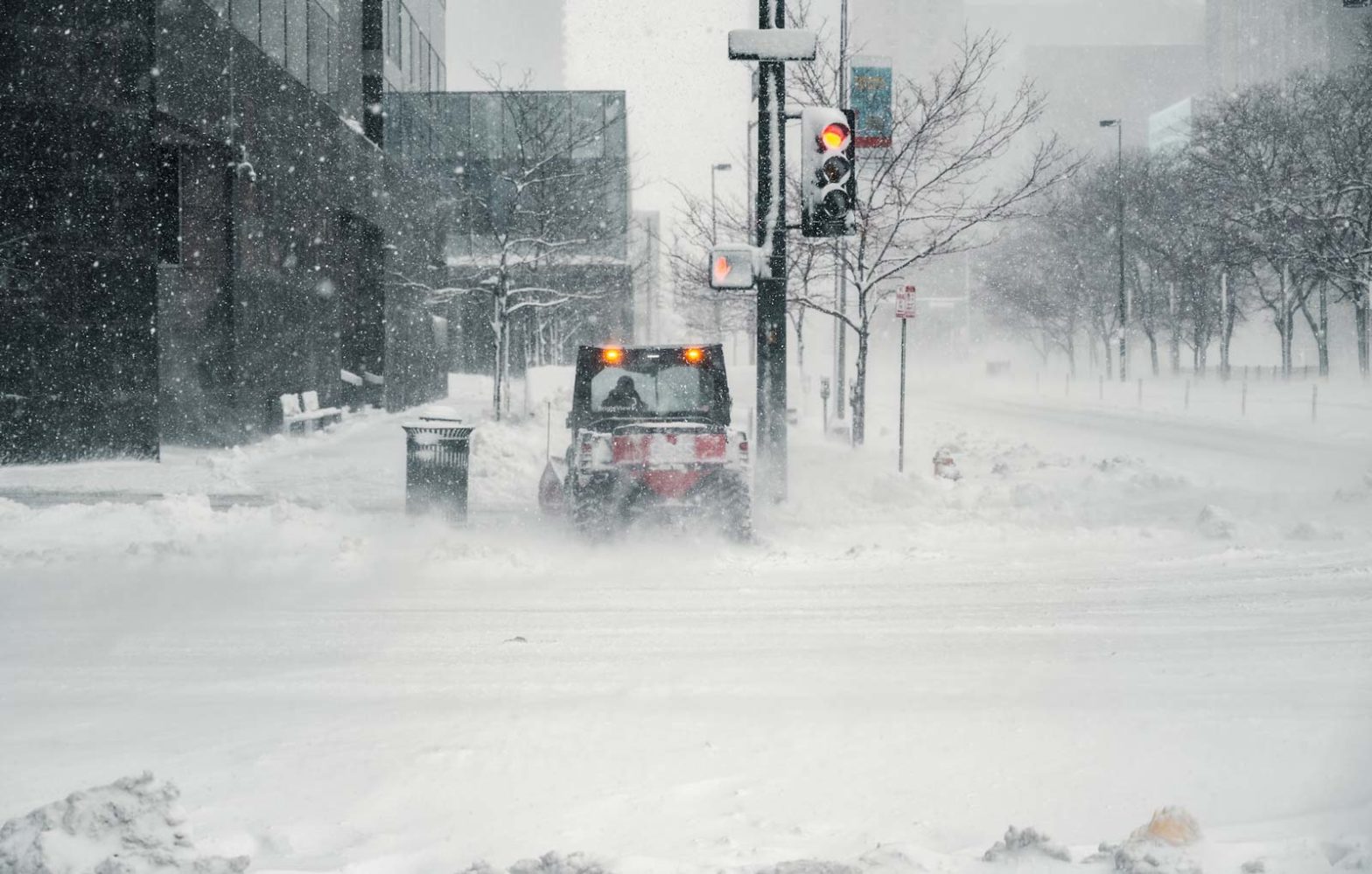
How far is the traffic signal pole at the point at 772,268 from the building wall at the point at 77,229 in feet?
30.0

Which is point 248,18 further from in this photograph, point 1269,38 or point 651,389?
point 1269,38

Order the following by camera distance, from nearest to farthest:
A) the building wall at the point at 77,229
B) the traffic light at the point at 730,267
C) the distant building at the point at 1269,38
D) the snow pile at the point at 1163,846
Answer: the snow pile at the point at 1163,846 < the traffic light at the point at 730,267 < the building wall at the point at 77,229 < the distant building at the point at 1269,38

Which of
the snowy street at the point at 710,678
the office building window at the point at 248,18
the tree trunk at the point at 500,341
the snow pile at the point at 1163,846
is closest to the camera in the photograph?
the snow pile at the point at 1163,846

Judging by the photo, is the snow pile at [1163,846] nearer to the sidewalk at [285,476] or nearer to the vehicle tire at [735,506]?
the vehicle tire at [735,506]

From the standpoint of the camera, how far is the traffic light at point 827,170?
1077 centimetres

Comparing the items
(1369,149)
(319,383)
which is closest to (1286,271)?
(1369,149)

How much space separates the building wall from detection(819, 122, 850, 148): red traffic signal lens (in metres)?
10.2

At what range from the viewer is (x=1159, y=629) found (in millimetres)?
7211

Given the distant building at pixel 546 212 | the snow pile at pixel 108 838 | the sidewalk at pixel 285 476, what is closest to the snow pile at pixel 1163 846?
the snow pile at pixel 108 838

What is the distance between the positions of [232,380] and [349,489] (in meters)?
5.89

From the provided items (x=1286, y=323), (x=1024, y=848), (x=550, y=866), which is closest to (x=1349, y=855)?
(x=1024, y=848)

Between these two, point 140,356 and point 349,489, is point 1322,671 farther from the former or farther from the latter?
point 140,356

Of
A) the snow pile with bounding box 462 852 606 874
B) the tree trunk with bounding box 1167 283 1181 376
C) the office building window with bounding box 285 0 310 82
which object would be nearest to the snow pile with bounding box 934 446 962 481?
the snow pile with bounding box 462 852 606 874

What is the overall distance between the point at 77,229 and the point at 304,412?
687 centimetres
